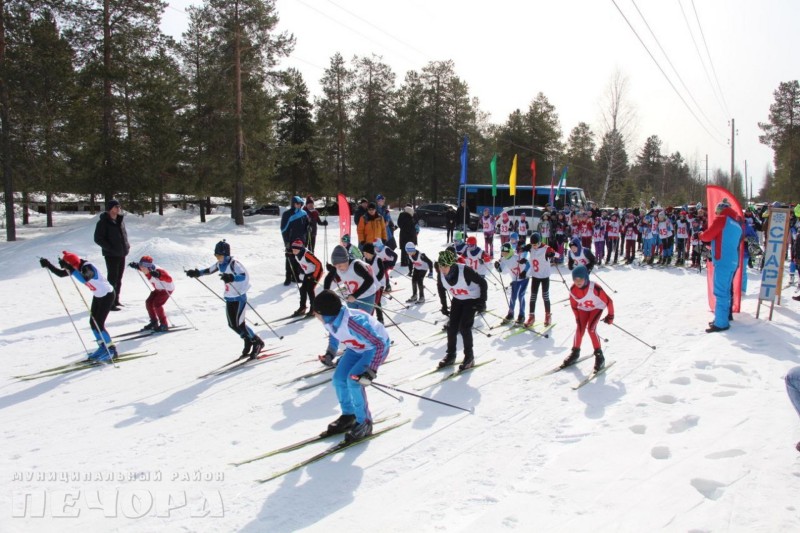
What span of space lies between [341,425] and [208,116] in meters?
24.7

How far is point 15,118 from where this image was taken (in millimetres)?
20297

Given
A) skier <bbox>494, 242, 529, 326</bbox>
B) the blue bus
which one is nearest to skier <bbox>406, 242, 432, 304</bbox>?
skier <bbox>494, 242, 529, 326</bbox>

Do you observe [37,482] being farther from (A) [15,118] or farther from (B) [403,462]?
(A) [15,118]

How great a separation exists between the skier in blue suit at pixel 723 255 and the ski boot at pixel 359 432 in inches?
264

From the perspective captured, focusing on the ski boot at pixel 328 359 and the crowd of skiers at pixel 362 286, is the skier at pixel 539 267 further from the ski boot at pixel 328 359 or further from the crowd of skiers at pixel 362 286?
the ski boot at pixel 328 359

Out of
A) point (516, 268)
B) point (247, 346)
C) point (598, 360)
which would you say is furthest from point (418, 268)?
point (598, 360)

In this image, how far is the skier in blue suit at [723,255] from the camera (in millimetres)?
9039

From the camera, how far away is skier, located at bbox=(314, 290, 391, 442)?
16.6 feet

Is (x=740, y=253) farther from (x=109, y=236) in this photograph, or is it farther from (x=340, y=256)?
(x=109, y=236)

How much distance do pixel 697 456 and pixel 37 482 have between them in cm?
564

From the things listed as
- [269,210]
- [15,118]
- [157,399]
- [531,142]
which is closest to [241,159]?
[15,118]

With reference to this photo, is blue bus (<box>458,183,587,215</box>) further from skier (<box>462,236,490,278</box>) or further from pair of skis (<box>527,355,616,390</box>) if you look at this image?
pair of skis (<box>527,355,616,390</box>)

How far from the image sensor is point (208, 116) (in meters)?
26.4

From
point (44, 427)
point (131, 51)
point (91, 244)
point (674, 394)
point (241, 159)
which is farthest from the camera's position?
point (241, 159)
